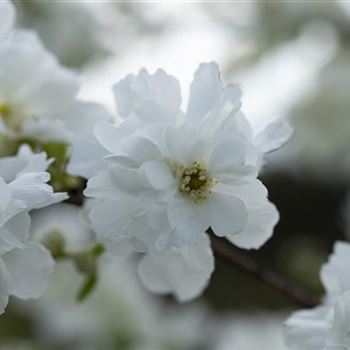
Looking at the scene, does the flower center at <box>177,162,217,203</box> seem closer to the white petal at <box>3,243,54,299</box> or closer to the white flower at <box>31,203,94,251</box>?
the white petal at <box>3,243,54,299</box>

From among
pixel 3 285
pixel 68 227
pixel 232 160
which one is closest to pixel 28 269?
pixel 3 285

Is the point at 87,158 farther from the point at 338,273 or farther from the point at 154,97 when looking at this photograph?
the point at 338,273

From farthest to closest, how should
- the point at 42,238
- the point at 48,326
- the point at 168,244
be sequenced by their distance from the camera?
the point at 48,326, the point at 42,238, the point at 168,244

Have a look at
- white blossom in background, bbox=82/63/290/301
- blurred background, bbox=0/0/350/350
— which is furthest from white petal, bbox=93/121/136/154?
blurred background, bbox=0/0/350/350

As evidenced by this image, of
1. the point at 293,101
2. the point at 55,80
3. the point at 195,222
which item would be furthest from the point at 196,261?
the point at 293,101

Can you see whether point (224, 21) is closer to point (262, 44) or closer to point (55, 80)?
point (262, 44)

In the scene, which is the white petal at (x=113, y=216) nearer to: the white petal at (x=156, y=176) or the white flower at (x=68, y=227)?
the white petal at (x=156, y=176)

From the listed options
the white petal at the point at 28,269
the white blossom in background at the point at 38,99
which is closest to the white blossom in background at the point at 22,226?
the white petal at the point at 28,269

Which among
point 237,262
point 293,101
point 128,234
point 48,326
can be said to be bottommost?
point 48,326
